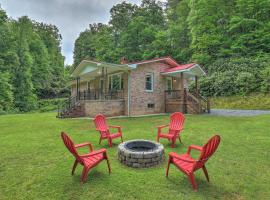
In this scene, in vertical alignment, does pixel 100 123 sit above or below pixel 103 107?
below

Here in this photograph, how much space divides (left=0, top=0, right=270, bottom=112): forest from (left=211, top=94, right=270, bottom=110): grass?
2.31 feet

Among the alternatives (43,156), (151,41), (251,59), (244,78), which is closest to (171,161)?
(43,156)

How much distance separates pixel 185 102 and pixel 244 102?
5.54 metres

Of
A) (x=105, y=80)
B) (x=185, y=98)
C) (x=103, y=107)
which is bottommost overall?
(x=103, y=107)

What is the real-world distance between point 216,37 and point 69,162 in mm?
24148

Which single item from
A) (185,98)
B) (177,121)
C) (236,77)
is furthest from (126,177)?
(236,77)

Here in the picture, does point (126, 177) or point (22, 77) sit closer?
point (126, 177)

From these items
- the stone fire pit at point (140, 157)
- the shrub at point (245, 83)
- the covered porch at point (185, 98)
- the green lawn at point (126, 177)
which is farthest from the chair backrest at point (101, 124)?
the shrub at point (245, 83)

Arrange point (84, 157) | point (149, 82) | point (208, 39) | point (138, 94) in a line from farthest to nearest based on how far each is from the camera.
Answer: point (208, 39) < point (149, 82) < point (138, 94) < point (84, 157)

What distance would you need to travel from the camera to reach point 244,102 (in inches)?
615

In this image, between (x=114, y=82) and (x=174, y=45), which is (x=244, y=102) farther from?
(x=174, y=45)

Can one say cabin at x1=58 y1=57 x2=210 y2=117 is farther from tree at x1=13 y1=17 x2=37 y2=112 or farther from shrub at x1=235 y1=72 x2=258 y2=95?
tree at x1=13 y1=17 x2=37 y2=112

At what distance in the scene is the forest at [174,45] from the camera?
19.3 metres

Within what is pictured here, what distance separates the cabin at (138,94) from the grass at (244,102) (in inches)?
108
